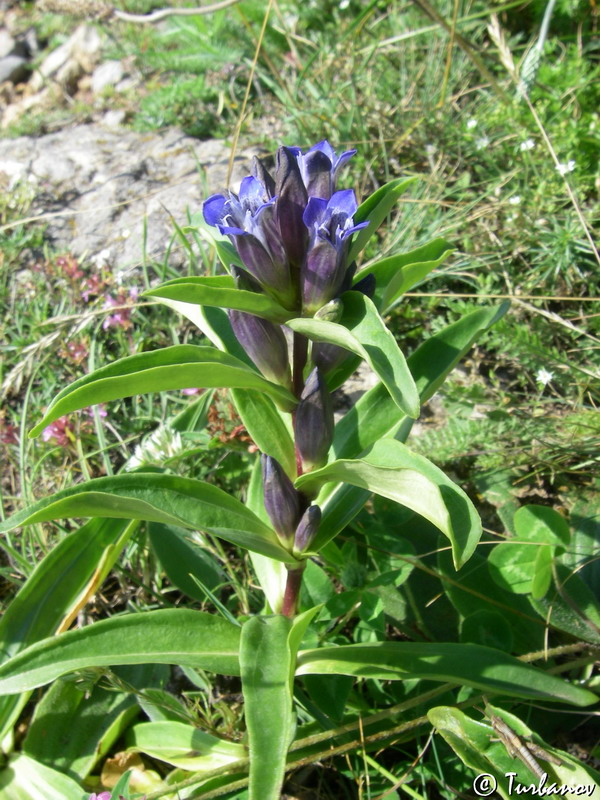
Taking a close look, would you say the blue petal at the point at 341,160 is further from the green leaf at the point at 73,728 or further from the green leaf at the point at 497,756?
the green leaf at the point at 73,728

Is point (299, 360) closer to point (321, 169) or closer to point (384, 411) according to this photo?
point (384, 411)

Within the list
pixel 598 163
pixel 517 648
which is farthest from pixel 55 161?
pixel 517 648

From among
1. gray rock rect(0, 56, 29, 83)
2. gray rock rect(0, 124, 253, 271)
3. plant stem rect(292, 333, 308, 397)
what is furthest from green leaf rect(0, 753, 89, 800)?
gray rock rect(0, 56, 29, 83)

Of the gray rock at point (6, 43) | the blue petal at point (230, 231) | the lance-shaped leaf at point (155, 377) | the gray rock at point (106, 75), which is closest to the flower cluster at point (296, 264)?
the blue petal at point (230, 231)

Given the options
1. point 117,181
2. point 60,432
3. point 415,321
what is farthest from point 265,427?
point 117,181

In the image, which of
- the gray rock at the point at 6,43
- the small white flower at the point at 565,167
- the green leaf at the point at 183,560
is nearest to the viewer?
the green leaf at the point at 183,560

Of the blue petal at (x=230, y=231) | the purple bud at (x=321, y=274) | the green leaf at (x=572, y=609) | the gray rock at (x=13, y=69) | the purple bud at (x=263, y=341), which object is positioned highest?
the gray rock at (x=13, y=69)

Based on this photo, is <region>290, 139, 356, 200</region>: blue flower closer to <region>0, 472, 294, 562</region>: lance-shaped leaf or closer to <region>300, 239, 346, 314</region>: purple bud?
<region>300, 239, 346, 314</region>: purple bud
